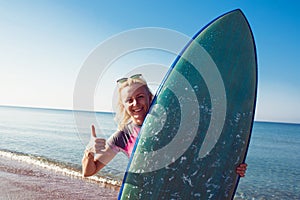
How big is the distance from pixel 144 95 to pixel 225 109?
74 cm

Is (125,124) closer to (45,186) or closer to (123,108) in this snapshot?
(123,108)

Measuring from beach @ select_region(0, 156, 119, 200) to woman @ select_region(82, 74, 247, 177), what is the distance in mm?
2844

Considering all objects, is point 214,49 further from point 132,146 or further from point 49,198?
point 49,198

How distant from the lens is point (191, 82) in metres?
2.82

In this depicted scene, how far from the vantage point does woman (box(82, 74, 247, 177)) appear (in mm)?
2459

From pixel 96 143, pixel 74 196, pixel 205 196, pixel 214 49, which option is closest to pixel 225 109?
pixel 214 49

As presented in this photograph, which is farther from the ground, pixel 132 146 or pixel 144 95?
pixel 144 95

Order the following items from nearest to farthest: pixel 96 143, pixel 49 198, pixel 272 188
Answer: pixel 96 143, pixel 49 198, pixel 272 188

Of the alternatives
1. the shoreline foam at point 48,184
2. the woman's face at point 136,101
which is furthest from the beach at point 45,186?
the woman's face at point 136,101

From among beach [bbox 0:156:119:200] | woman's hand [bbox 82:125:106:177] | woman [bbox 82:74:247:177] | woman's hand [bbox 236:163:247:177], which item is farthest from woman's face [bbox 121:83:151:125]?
beach [bbox 0:156:119:200]

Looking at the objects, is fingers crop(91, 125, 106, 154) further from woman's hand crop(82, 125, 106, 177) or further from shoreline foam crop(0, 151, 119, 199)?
shoreline foam crop(0, 151, 119, 199)

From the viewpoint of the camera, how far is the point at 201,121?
275cm

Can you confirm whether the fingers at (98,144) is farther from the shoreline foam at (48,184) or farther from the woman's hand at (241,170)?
the shoreline foam at (48,184)

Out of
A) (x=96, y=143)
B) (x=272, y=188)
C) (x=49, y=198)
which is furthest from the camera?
(x=272, y=188)
